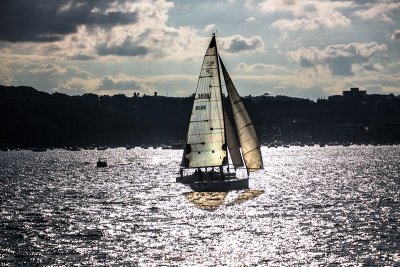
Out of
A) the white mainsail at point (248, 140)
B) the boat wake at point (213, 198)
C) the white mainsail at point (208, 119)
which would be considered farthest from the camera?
the white mainsail at point (208, 119)

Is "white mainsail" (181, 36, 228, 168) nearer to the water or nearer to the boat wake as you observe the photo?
the boat wake

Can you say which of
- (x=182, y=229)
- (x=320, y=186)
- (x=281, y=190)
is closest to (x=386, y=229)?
(x=182, y=229)

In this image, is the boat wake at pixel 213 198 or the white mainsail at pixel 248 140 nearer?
the boat wake at pixel 213 198

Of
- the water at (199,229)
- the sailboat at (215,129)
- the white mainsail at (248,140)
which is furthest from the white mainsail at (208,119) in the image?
the water at (199,229)

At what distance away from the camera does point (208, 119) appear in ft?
300

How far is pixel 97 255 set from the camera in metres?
51.2

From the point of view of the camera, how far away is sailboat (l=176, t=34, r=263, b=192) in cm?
8900

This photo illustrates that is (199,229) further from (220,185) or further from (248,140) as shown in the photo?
(248,140)

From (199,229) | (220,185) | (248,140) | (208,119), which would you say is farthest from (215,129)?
(199,229)

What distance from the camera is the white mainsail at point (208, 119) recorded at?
298 feet

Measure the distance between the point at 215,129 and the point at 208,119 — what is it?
4.76 feet

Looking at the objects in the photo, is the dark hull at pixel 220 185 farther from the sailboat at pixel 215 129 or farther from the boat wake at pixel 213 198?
the boat wake at pixel 213 198

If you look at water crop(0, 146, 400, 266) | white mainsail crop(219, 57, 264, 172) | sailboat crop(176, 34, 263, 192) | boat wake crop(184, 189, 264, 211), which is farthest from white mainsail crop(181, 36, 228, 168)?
water crop(0, 146, 400, 266)

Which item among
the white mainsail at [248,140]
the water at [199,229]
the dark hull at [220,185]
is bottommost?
the water at [199,229]
